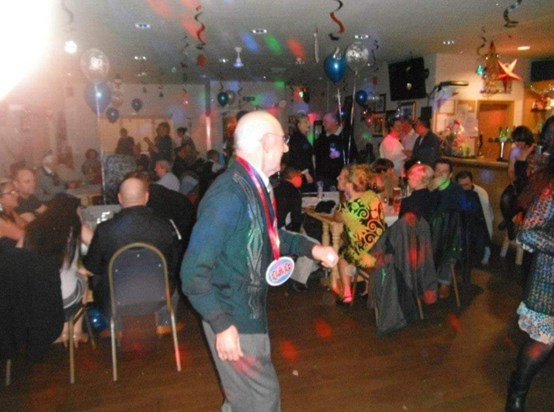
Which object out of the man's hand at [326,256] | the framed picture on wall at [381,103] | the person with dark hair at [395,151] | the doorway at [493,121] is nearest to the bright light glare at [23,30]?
the man's hand at [326,256]

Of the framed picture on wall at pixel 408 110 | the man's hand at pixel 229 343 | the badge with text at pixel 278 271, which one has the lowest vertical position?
the man's hand at pixel 229 343

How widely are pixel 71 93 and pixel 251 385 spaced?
41.1 feet

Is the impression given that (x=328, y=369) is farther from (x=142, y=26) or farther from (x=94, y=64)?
(x=142, y=26)

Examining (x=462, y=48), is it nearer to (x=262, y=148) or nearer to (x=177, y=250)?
(x=177, y=250)

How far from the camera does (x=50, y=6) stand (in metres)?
4.68

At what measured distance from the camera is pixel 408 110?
9016mm

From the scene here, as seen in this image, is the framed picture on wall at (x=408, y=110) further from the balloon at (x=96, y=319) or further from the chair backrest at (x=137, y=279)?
the chair backrest at (x=137, y=279)

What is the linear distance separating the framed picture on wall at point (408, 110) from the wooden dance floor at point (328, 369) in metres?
5.70

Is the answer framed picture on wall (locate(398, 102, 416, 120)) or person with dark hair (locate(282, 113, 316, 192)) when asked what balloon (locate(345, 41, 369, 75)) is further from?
framed picture on wall (locate(398, 102, 416, 120))

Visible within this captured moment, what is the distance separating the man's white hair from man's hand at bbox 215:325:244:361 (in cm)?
64

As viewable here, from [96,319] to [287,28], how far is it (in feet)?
14.6

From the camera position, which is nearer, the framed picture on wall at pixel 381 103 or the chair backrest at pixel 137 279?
the chair backrest at pixel 137 279

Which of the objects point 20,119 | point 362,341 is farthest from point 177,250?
point 20,119

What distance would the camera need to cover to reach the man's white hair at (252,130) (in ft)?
5.31
